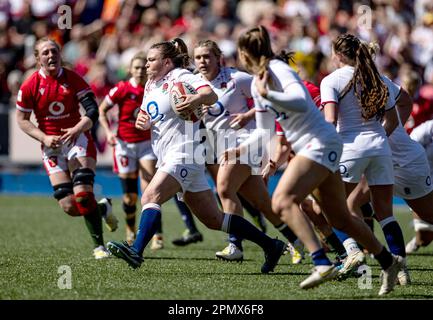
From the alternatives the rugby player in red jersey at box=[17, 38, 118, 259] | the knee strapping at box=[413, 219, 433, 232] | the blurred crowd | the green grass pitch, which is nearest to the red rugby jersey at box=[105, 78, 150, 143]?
the green grass pitch

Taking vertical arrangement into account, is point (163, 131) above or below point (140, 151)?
above

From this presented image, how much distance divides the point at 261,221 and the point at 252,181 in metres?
2.41

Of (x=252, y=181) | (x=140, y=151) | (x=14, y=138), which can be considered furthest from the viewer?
(x=14, y=138)

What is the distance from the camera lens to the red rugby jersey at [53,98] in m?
9.30

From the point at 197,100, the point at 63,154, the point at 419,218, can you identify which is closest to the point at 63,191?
the point at 63,154

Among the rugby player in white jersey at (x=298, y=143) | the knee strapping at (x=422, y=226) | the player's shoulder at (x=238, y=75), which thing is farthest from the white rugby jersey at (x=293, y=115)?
the knee strapping at (x=422, y=226)

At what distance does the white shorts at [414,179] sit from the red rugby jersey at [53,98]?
3.36 m

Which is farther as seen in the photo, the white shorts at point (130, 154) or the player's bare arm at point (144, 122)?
the white shorts at point (130, 154)

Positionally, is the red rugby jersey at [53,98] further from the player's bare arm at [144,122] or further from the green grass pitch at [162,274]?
the player's bare arm at [144,122]

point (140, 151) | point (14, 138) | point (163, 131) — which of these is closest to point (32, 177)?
point (14, 138)

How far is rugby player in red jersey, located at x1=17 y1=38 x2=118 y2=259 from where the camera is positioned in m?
9.27

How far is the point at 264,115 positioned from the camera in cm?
680

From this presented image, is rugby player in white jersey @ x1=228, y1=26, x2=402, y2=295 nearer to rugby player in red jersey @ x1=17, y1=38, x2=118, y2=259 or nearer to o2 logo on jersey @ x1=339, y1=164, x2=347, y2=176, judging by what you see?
o2 logo on jersey @ x1=339, y1=164, x2=347, y2=176
